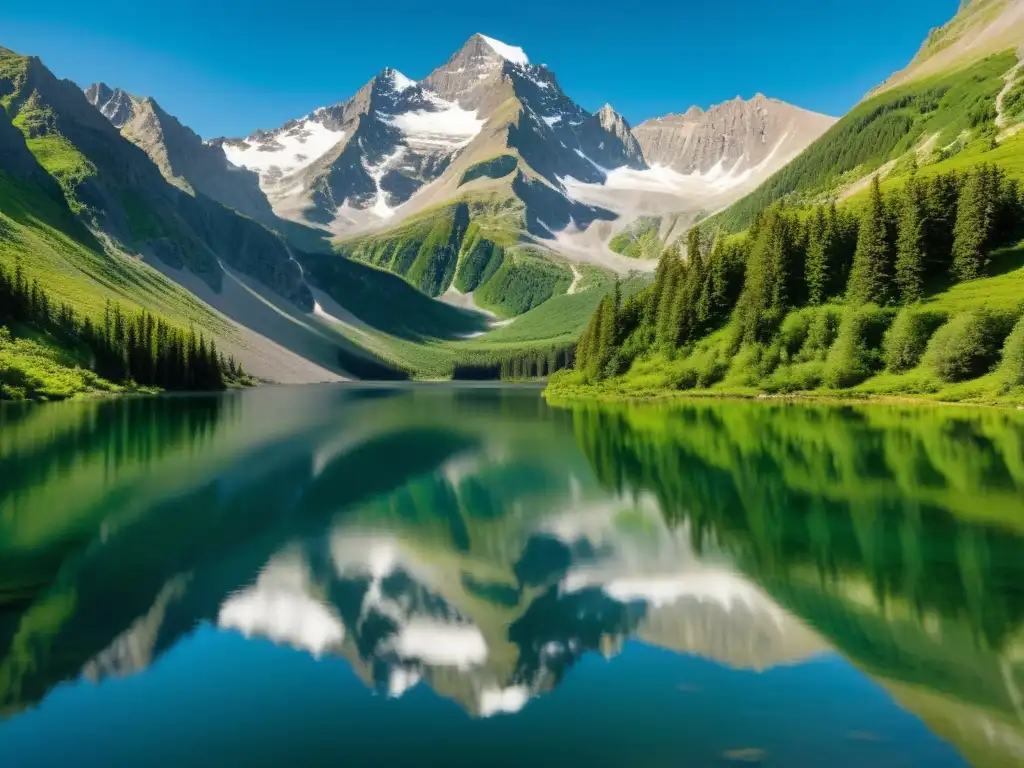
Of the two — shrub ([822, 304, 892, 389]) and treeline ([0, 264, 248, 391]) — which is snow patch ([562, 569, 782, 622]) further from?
treeline ([0, 264, 248, 391])

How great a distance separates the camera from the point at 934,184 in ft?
342

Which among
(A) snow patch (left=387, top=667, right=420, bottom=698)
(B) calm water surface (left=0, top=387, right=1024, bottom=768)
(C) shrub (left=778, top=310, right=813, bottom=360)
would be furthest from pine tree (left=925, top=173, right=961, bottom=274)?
(A) snow patch (left=387, top=667, right=420, bottom=698)

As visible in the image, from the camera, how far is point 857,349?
9050 centimetres

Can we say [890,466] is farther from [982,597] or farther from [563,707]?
[563,707]

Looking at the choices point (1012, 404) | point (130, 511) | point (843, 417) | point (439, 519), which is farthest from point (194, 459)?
point (1012, 404)

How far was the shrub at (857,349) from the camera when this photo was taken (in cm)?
8900

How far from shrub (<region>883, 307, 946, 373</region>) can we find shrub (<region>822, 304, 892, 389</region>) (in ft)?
7.89

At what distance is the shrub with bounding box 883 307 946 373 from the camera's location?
8644 cm

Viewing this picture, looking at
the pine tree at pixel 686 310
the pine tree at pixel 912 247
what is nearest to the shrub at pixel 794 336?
the pine tree at pixel 912 247

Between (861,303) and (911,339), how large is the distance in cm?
1152

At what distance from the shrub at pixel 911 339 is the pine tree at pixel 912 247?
7.92m

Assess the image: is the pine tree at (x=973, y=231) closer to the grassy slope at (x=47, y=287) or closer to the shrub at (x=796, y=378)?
the shrub at (x=796, y=378)

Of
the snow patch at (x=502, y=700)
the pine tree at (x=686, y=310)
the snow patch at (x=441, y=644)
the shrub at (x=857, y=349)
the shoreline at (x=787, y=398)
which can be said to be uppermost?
the pine tree at (x=686, y=310)

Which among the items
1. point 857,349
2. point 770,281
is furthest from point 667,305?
point 857,349
